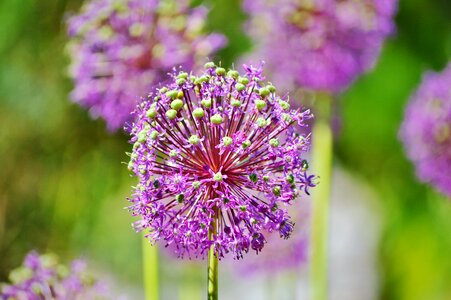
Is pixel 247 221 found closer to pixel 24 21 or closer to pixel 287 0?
pixel 287 0

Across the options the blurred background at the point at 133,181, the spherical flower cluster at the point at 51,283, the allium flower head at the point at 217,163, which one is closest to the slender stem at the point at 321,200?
the blurred background at the point at 133,181

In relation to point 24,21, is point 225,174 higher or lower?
lower

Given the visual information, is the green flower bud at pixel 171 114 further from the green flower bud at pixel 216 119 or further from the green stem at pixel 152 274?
the green stem at pixel 152 274

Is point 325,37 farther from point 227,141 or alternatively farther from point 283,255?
point 227,141

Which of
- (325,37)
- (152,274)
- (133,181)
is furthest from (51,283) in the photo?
(133,181)

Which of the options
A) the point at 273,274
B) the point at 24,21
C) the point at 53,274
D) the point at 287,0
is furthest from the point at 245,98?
the point at 24,21
